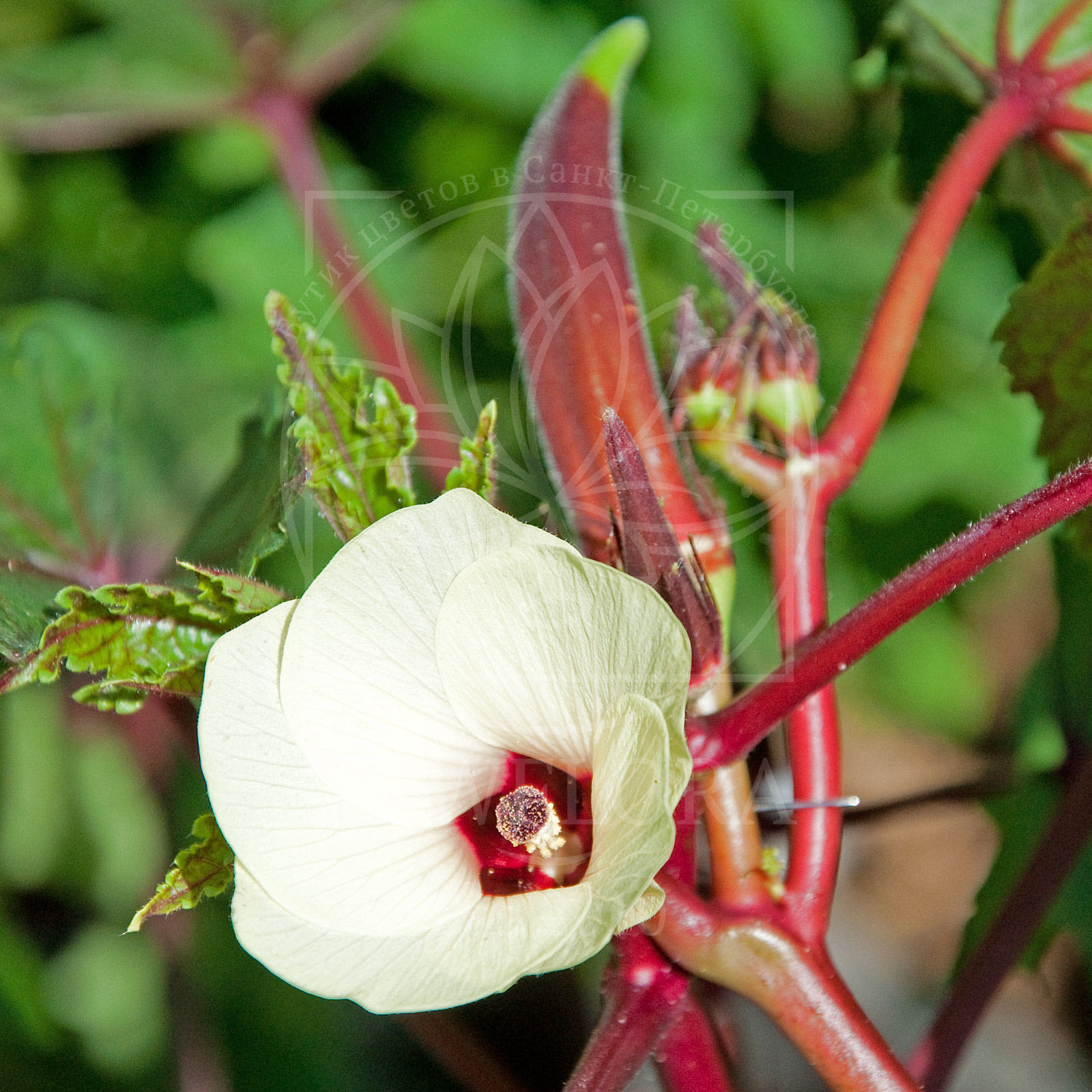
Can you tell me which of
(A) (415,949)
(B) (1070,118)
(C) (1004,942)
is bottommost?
(C) (1004,942)

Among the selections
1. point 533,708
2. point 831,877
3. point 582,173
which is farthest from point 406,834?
point 582,173

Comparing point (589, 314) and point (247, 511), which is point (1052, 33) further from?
point (247, 511)

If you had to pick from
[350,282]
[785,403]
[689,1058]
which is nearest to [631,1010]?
[689,1058]

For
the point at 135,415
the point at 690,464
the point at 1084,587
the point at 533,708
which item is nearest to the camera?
the point at 533,708

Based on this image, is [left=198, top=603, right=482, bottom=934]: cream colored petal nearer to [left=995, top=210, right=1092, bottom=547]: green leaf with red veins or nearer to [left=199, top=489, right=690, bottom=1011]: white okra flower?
[left=199, top=489, right=690, bottom=1011]: white okra flower

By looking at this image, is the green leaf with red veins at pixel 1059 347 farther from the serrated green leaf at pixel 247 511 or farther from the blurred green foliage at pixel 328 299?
the serrated green leaf at pixel 247 511

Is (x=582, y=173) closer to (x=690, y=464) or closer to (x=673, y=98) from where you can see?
(x=690, y=464)
